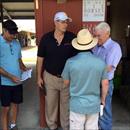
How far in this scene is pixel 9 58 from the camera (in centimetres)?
453

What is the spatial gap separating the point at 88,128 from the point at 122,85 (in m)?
3.77

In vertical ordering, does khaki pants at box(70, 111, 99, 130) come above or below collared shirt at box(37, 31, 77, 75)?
below

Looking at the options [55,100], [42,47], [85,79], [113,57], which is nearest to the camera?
[85,79]

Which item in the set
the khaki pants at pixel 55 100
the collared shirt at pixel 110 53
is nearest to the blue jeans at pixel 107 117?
the collared shirt at pixel 110 53

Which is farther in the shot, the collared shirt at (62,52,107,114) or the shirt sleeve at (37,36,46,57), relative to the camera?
the shirt sleeve at (37,36,46,57)

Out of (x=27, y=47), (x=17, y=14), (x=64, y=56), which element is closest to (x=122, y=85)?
(x=64, y=56)

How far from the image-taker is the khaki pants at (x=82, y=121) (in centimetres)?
376

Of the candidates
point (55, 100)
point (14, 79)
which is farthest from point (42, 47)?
point (55, 100)

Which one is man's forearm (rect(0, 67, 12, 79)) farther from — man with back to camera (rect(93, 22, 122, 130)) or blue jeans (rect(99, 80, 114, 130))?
blue jeans (rect(99, 80, 114, 130))

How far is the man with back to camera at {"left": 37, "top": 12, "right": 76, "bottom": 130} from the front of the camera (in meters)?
4.52

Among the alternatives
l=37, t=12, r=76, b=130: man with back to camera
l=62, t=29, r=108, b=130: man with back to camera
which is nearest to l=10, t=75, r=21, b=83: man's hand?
l=37, t=12, r=76, b=130: man with back to camera

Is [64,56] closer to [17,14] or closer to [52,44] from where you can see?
[52,44]

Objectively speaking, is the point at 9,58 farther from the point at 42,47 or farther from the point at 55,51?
the point at 55,51

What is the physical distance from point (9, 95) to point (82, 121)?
133 cm
